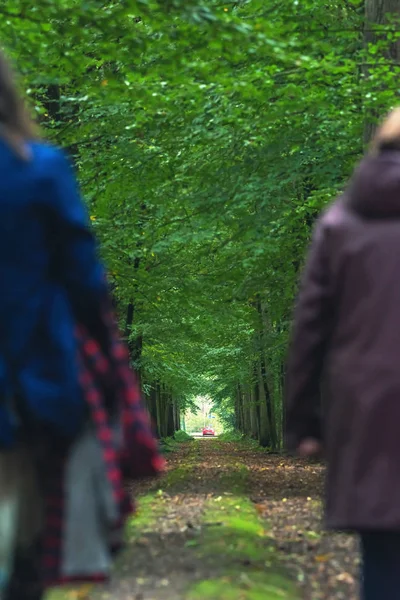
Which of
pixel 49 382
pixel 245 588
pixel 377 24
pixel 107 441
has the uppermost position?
pixel 377 24

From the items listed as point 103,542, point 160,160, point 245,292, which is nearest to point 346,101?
point 160,160

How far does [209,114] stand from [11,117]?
811 cm

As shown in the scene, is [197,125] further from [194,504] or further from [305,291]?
[305,291]

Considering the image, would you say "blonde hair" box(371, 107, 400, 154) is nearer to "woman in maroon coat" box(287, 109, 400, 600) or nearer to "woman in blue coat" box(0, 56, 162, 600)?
"woman in maroon coat" box(287, 109, 400, 600)

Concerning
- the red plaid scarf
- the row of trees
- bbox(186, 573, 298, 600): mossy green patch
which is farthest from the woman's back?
the row of trees

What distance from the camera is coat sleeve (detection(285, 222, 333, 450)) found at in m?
3.01

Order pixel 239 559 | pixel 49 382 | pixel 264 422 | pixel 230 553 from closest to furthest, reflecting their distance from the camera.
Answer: pixel 49 382 < pixel 239 559 < pixel 230 553 < pixel 264 422

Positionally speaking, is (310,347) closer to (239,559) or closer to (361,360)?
(361,360)

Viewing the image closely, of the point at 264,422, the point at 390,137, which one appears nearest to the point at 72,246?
the point at 390,137

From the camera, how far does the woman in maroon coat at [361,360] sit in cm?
274

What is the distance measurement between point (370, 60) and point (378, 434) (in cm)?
736

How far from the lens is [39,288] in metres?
2.49

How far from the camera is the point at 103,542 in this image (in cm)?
254

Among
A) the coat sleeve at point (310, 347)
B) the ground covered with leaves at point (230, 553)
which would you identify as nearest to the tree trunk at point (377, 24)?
the ground covered with leaves at point (230, 553)
